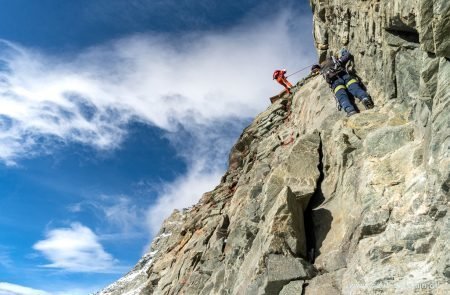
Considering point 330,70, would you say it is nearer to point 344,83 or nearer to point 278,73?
point 344,83

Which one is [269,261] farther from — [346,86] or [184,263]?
[184,263]

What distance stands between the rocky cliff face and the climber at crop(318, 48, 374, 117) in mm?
545

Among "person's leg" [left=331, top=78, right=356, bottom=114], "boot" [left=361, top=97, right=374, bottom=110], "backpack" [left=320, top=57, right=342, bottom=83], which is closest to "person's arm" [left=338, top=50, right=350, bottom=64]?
"backpack" [left=320, top=57, right=342, bottom=83]

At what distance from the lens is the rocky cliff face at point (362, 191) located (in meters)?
8.67

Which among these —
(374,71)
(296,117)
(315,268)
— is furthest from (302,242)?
(296,117)

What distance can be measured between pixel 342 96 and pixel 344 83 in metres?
1.11

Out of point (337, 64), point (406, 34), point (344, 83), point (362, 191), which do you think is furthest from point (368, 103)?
point (362, 191)

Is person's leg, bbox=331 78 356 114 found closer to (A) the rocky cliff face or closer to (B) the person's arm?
(A) the rocky cliff face

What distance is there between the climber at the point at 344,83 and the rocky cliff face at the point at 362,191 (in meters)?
0.54

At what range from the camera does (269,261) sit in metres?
12.5

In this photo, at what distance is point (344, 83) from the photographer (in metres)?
18.6

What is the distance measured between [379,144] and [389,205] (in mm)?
2805

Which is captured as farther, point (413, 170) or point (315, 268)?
point (315, 268)

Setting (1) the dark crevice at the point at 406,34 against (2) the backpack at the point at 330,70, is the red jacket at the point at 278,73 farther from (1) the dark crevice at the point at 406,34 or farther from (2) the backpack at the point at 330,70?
(1) the dark crevice at the point at 406,34
